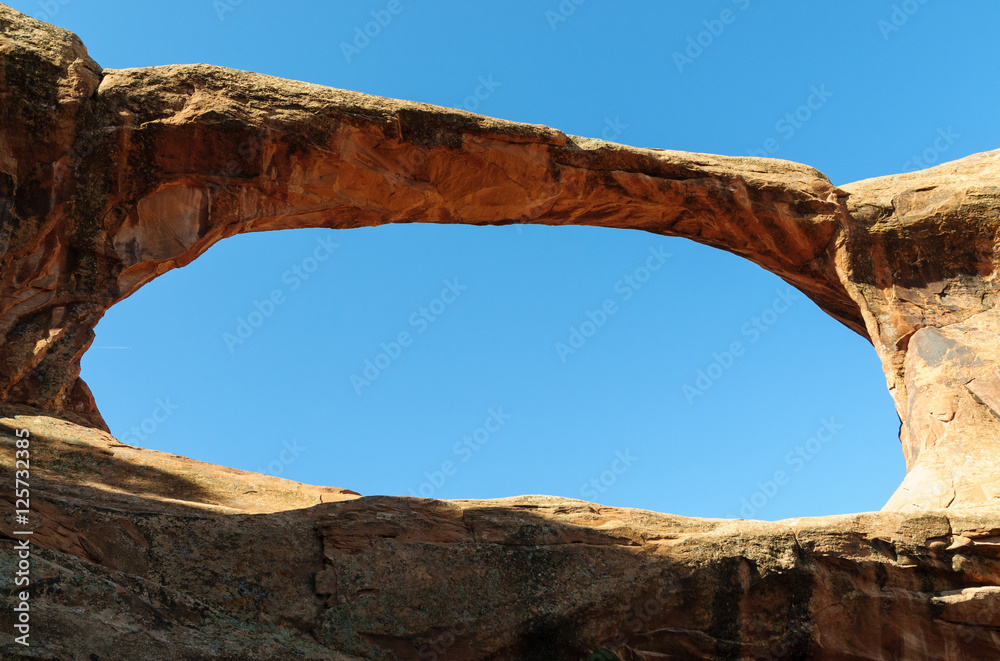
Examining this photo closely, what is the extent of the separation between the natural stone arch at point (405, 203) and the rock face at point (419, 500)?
4 cm

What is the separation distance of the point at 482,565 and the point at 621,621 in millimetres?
1646

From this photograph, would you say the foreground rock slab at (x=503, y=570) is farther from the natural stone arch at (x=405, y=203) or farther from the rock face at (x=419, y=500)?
the natural stone arch at (x=405, y=203)

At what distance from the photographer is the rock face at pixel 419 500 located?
8773 millimetres

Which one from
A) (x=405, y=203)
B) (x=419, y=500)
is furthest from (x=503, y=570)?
(x=405, y=203)

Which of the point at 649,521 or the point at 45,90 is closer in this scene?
the point at 649,521

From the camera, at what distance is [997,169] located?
16.5m

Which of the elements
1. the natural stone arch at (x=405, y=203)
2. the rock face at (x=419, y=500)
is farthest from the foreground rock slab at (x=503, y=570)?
the natural stone arch at (x=405, y=203)

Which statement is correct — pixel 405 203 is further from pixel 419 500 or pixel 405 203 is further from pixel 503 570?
pixel 503 570

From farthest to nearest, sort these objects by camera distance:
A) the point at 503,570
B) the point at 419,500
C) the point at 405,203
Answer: the point at 405,203 → the point at 419,500 → the point at 503,570

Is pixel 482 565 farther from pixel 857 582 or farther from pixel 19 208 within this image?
pixel 19 208

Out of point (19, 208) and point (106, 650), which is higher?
point (19, 208)

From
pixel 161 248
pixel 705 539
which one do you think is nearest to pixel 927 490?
pixel 705 539

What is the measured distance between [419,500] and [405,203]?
604 cm

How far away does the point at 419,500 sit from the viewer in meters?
10.5
